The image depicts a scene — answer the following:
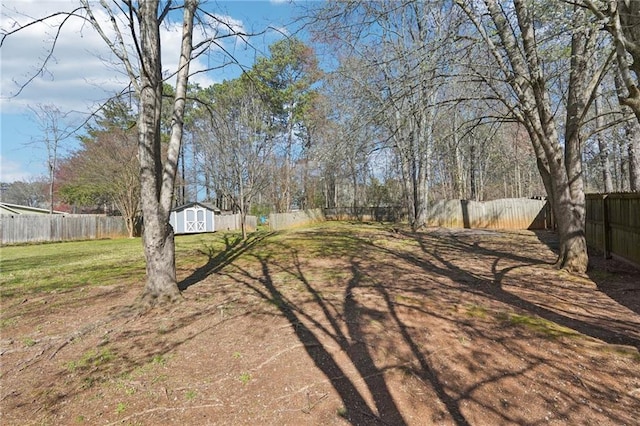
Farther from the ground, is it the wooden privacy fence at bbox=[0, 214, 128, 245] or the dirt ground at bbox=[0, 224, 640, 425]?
the wooden privacy fence at bbox=[0, 214, 128, 245]

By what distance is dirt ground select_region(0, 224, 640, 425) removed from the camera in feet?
7.57

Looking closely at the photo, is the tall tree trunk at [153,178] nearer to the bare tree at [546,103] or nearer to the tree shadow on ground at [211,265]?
the tree shadow on ground at [211,265]

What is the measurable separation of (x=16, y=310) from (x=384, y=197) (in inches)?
1071

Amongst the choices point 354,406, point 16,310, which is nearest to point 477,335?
point 354,406

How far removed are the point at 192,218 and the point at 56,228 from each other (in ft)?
26.5

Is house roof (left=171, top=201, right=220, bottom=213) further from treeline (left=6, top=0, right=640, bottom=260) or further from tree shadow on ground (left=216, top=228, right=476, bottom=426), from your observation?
tree shadow on ground (left=216, top=228, right=476, bottom=426)

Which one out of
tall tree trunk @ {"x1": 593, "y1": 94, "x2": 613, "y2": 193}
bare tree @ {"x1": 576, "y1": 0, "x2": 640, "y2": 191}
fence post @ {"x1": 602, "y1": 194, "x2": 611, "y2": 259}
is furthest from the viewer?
tall tree trunk @ {"x1": 593, "y1": 94, "x2": 613, "y2": 193}

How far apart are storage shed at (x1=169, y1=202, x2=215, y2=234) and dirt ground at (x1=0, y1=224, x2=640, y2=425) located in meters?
20.1

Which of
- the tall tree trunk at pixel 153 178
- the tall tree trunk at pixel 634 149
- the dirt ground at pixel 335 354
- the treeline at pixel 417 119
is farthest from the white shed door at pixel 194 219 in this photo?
the tall tree trunk at pixel 634 149

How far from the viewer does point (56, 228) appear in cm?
1878

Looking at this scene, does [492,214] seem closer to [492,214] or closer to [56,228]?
[492,214]

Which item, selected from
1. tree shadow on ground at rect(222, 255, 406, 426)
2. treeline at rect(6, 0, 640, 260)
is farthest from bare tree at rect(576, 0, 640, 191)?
tree shadow on ground at rect(222, 255, 406, 426)

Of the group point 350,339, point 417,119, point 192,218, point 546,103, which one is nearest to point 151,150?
point 350,339

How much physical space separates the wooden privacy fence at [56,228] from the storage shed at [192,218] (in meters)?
3.71
